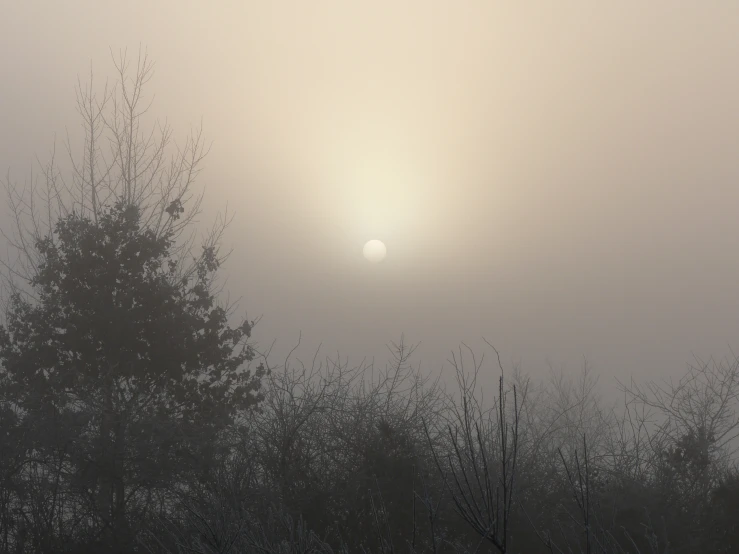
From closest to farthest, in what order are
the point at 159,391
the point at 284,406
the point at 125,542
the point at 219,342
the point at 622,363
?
the point at 125,542, the point at 284,406, the point at 159,391, the point at 219,342, the point at 622,363

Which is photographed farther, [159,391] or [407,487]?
[159,391]

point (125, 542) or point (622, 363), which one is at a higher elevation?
point (622, 363)

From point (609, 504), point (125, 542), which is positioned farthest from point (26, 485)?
point (609, 504)

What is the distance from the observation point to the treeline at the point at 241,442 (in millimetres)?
10438

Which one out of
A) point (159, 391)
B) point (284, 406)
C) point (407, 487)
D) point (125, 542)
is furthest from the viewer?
point (159, 391)

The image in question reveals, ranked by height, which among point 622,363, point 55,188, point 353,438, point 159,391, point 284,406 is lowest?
point 353,438

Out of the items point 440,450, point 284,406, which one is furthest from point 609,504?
point 284,406

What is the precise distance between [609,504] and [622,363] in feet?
333

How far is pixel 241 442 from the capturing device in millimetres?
11719

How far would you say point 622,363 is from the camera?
347 feet

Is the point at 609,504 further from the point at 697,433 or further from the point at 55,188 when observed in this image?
the point at 55,188

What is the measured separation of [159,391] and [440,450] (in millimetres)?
7590

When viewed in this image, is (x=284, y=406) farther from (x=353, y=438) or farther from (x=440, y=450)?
(x=440, y=450)

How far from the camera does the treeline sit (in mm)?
10438
